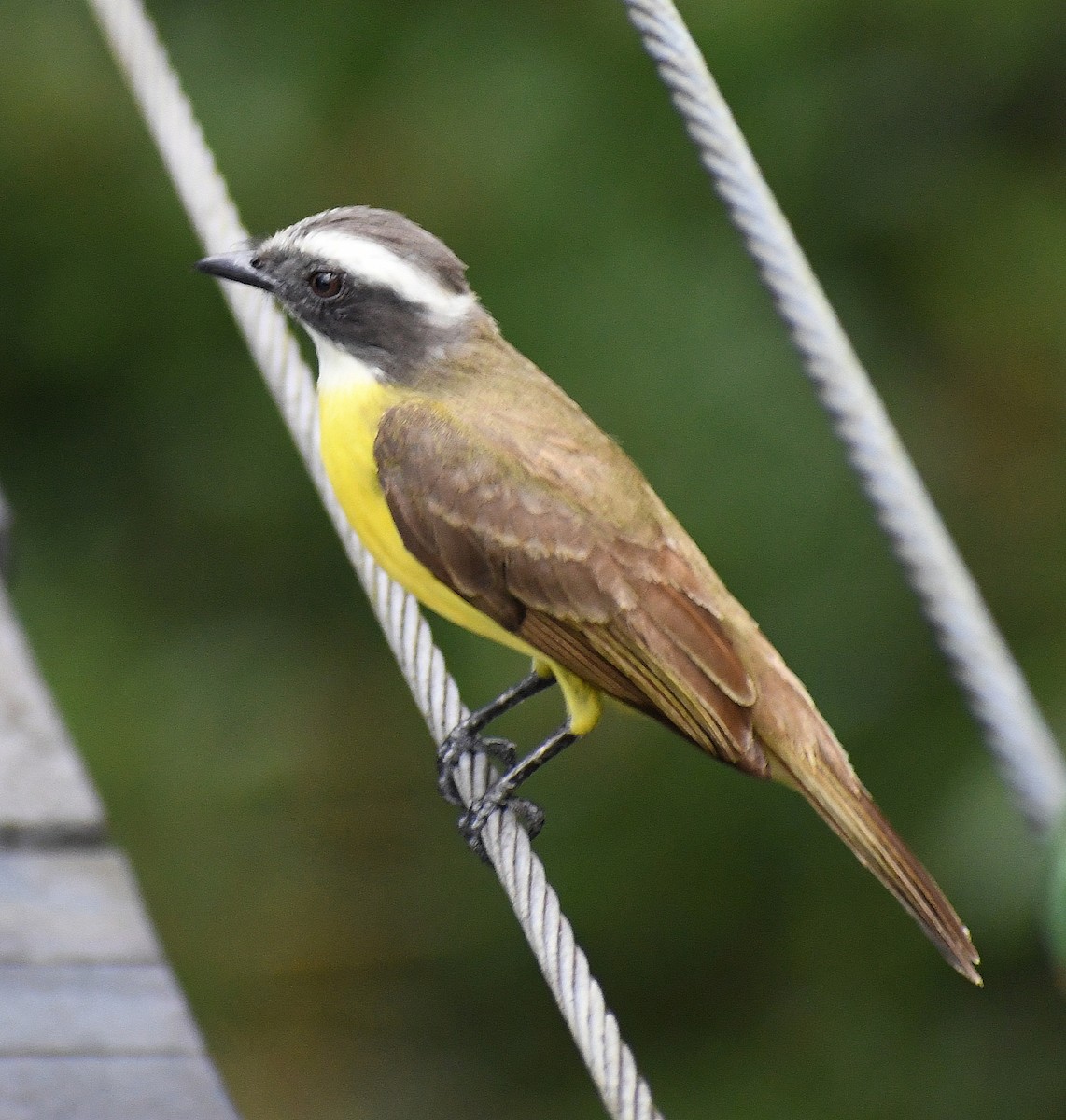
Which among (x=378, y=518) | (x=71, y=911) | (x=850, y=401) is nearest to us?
(x=850, y=401)

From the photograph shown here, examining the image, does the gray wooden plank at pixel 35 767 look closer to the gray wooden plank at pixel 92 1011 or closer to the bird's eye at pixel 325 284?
the gray wooden plank at pixel 92 1011

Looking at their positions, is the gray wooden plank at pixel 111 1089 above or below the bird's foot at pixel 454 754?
above

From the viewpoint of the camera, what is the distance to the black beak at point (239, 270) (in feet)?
10.6

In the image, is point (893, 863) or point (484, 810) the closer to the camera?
point (893, 863)

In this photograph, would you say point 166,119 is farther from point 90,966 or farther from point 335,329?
point 90,966

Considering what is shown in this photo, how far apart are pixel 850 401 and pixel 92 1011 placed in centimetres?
137

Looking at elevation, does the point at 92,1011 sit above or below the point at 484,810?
above

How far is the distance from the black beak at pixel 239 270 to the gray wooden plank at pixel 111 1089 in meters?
1.35

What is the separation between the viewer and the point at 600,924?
16.1 ft

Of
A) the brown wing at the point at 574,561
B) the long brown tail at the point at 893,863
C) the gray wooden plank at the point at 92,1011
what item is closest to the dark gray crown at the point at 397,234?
the brown wing at the point at 574,561

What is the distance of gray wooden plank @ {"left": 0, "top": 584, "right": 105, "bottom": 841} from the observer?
3057 millimetres

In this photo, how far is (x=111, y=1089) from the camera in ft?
8.20

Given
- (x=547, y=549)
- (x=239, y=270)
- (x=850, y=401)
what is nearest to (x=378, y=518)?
(x=547, y=549)

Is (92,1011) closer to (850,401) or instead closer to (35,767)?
(35,767)
